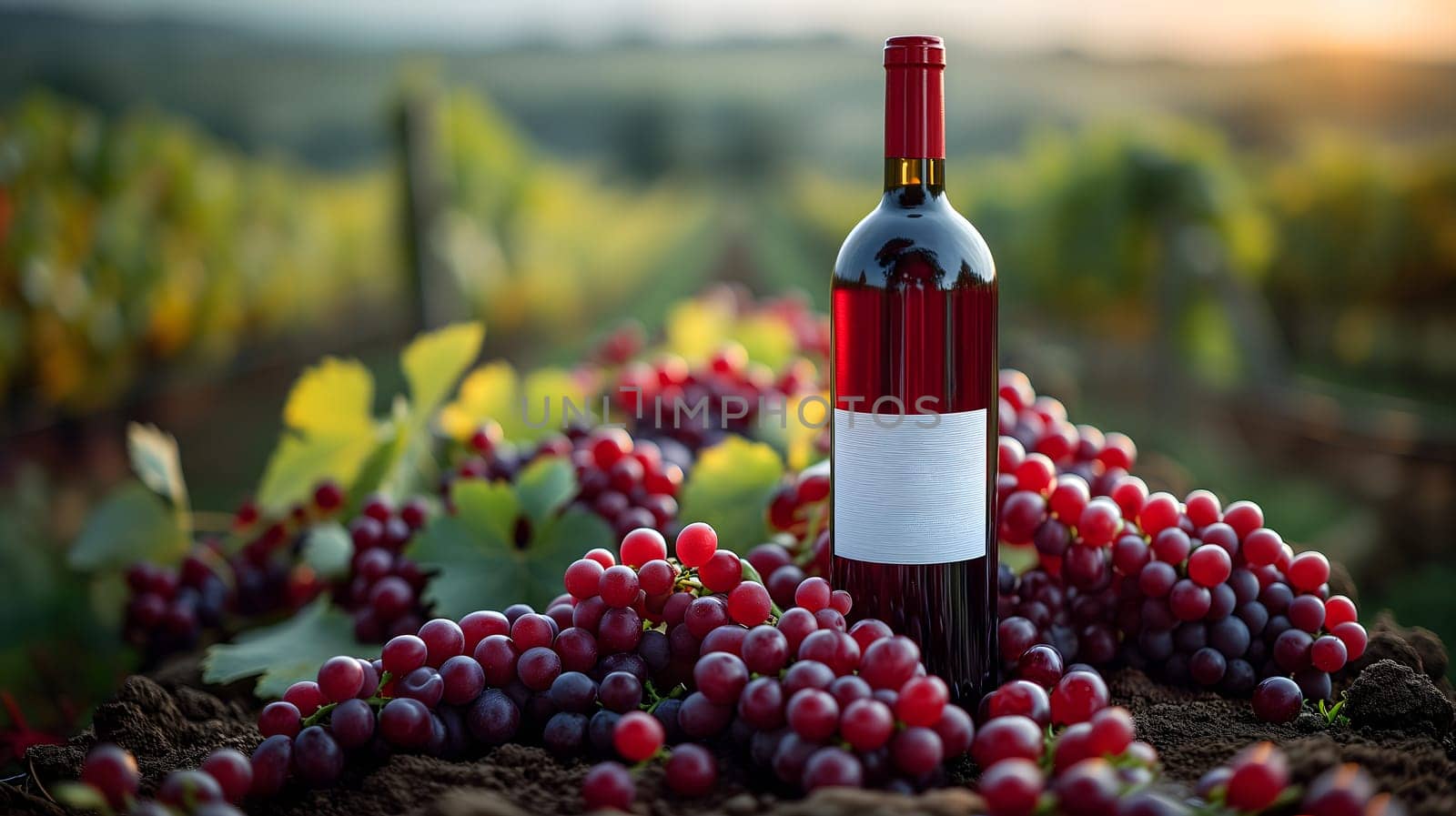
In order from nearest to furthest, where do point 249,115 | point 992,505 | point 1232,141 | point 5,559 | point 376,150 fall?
point 992,505 < point 5,559 < point 249,115 < point 1232,141 < point 376,150

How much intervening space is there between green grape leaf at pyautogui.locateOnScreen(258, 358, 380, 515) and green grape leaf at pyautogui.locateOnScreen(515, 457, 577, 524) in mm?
401

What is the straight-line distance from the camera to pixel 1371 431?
377 cm

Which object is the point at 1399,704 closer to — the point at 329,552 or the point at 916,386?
the point at 916,386

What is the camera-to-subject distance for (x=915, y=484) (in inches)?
44.2

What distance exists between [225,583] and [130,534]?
0.55 feet

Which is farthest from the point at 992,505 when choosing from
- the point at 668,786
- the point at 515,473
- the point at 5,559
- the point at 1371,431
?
the point at 1371,431

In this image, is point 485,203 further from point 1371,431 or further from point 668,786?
point 668,786

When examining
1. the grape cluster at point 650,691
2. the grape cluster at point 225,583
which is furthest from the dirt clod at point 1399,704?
the grape cluster at point 225,583

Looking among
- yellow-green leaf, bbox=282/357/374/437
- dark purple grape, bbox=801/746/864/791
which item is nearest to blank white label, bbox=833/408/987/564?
dark purple grape, bbox=801/746/864/791

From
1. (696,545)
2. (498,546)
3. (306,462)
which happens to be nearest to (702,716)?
(696,545)

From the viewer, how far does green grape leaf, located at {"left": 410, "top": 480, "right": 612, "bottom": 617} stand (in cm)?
146

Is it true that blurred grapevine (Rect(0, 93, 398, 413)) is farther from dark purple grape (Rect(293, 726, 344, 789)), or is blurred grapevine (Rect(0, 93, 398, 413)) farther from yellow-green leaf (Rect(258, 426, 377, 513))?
dark purple grape (Rect(293, 726, 344, 789))

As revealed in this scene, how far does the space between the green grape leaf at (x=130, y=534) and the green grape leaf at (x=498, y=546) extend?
0.65m

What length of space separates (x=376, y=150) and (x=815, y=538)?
271 inches
